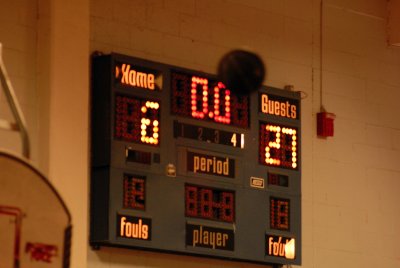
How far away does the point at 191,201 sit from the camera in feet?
22.6

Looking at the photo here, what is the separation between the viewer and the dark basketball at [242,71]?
395 cm

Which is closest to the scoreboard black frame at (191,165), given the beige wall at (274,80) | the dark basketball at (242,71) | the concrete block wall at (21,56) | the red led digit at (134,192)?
the red led digit at (134,192)

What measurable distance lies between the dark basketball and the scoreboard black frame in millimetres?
2608

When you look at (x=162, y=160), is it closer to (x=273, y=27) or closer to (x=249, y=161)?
(x=249, y=161)

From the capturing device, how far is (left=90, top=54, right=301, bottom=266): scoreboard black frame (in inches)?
258

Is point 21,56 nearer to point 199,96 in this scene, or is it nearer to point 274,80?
point 199,96

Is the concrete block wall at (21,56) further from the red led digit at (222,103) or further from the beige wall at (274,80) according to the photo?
the red led digit at (222,103)

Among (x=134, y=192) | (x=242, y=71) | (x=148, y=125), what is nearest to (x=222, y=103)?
(x=148, y=125)

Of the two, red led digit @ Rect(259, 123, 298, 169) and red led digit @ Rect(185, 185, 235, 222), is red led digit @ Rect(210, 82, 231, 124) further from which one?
red led digit @ Rect(185, 185, 235, 222)

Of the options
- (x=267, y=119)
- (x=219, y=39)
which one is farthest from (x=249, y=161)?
(x=219, y=39)

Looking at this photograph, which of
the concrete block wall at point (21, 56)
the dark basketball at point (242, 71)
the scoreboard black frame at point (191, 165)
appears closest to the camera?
the dark basketball at point (242, 71)

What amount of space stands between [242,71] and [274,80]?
384 centimetres

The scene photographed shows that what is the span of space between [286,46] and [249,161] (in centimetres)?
109

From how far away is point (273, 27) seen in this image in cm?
788
